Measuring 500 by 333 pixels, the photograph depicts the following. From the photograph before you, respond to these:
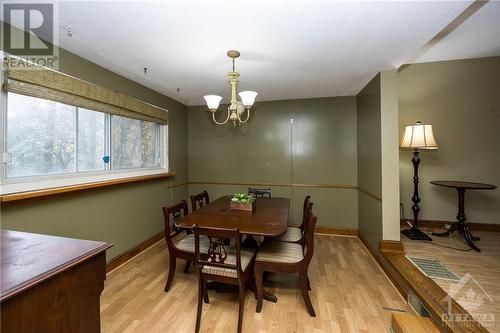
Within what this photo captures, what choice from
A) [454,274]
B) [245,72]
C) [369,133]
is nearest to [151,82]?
[245,72]

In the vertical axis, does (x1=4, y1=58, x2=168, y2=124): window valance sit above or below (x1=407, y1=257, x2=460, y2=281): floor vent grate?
above

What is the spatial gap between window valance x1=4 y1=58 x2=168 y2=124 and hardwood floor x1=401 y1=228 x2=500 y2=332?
371 centimetres

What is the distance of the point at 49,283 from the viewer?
0.75m

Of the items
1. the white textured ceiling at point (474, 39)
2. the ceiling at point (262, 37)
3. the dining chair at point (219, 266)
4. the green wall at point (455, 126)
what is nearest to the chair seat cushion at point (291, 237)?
the dining chair at point (219, 266)

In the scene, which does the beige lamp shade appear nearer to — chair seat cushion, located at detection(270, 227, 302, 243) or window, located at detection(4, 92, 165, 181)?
chair seat cushion, located at detection(270, 227, 302, 243)

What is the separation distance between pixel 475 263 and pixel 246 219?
8.09 ft

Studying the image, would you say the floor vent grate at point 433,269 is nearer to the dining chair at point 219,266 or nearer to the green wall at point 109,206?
the dining chair at point 219,266

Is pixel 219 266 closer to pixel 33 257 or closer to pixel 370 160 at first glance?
pixel 33 257

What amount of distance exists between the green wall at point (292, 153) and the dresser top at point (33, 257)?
309 centimetres

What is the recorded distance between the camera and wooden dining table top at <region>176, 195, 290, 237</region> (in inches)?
70.2

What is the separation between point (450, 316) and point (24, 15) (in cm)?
377

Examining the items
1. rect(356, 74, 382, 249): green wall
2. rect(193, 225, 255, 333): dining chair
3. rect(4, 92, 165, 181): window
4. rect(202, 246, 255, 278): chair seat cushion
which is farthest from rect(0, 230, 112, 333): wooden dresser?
rect(356, 74, 382, 249): green wall

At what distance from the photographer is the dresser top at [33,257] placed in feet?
2.23

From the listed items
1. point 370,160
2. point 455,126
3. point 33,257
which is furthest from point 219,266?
point 455,126
